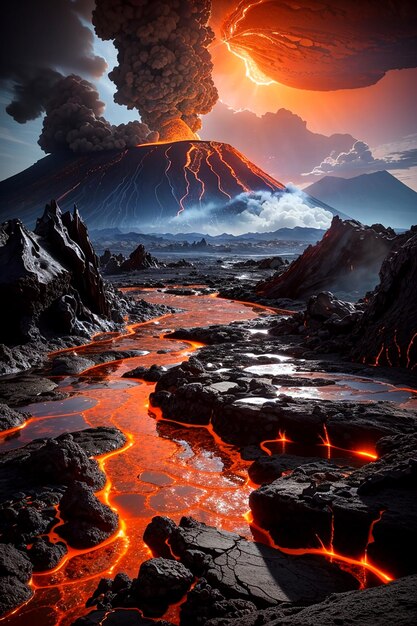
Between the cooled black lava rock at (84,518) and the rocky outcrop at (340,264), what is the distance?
638 inches

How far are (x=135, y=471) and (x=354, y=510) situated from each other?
2.64 metres

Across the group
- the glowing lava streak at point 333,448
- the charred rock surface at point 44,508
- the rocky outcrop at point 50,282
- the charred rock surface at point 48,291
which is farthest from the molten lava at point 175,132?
the charred rock surface at point 44,508

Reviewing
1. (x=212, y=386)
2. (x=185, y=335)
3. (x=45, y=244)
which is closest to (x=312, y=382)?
(x=212, y=386)

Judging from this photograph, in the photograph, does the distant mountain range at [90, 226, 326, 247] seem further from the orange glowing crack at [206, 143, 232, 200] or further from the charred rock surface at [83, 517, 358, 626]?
the charred rock surface at [83, 517, 358, 626]

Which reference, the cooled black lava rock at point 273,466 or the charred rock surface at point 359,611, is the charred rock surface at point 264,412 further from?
the charred rock surface at point 359,611

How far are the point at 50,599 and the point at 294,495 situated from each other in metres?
2.00

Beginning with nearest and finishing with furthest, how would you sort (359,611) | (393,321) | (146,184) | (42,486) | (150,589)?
(359,611)
(150,589)
(42,486)
(393,321)
(146,184)

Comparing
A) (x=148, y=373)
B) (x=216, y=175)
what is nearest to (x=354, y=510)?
(x=148, y=373)

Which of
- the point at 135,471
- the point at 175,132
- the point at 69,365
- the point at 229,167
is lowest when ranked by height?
the point at 135,471

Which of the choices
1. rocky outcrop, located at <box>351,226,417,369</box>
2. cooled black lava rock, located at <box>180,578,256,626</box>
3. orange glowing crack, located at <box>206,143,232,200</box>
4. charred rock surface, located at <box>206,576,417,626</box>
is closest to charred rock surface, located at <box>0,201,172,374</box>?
cooled black lava rock, located at <box>180,578,256,626</box>

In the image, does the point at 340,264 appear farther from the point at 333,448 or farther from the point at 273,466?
the point at 273,466

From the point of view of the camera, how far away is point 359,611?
6.12ft

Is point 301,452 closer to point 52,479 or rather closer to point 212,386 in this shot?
point 212,386

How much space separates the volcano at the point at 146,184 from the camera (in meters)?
108
